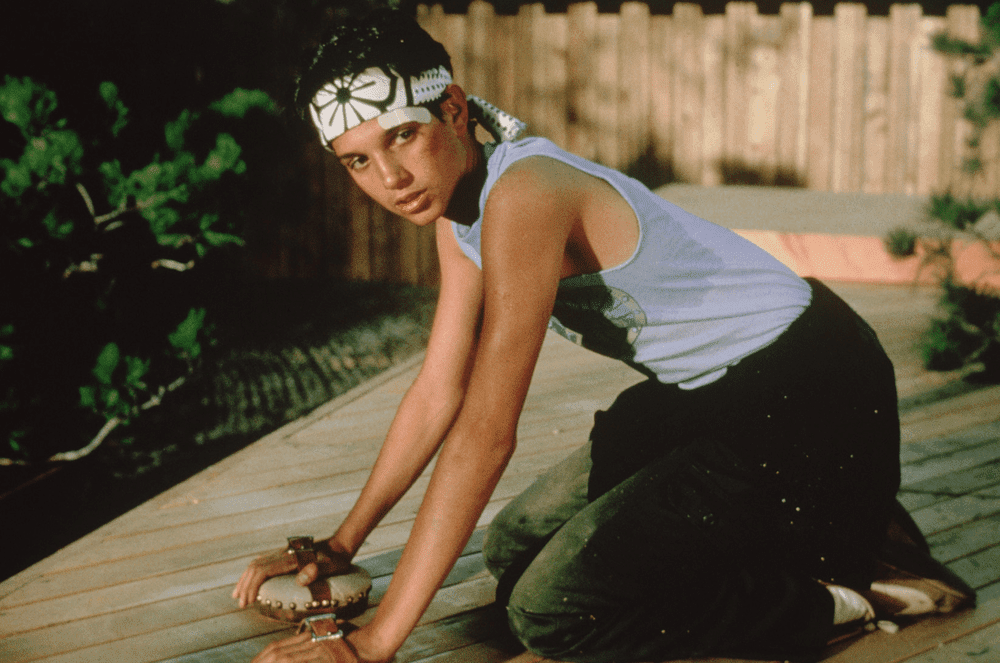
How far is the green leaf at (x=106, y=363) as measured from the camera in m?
3.56

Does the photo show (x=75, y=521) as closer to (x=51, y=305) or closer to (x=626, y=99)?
(x=51, y=305)

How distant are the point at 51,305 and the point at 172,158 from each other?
2.91 feet

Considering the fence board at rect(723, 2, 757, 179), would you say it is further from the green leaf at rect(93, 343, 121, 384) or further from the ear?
the ear

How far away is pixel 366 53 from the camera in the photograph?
1676 millimetres

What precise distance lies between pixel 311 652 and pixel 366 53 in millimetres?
1027

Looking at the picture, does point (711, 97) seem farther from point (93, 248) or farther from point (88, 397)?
point (88, 397)

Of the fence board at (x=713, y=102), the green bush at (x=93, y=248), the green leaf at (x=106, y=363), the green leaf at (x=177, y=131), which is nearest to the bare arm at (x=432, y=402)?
the green bush at (x=93, y=248)

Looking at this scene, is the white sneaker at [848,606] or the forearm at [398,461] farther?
the forearm at [398,461]

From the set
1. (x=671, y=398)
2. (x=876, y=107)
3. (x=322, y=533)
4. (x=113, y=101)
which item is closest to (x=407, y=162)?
(x=671, y=398)

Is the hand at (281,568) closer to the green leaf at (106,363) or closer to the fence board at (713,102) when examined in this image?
the green leaf at (106,363)

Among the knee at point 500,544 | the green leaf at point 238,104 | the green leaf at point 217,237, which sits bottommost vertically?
the knee at point 500,544

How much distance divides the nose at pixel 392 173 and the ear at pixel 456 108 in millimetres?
137

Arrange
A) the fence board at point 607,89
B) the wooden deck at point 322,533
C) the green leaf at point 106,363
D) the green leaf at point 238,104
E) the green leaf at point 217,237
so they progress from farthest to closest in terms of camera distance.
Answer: the fence board at point 607,89 < the green leaf at point 238,104 < the green leaf at point 217,237 < the green leaf at point 106,363 < the wooden deck at point 322,533

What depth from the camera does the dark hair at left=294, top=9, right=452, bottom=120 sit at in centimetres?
166
